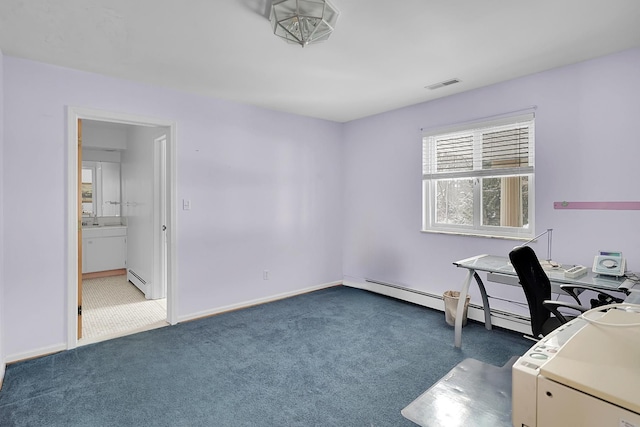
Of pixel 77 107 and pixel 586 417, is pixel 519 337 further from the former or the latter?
pixel 77 107

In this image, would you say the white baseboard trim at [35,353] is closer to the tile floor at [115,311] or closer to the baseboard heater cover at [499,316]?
the tile floor at [115,311]

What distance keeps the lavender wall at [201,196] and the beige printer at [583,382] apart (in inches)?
137

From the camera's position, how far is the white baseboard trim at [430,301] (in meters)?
3.29

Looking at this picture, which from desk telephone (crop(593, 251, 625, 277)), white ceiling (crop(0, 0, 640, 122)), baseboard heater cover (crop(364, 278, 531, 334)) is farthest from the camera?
baseboard heater cover (crop(364, 278, 531, 334))

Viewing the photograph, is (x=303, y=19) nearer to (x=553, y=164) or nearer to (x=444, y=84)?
(x=444, y=84)

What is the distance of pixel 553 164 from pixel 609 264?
3.27 feet

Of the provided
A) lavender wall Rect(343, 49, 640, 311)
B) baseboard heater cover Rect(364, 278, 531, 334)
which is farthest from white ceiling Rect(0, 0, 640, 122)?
baseboard heater cover Rect(364, 278, 531, 334)

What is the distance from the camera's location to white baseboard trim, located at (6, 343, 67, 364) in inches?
109

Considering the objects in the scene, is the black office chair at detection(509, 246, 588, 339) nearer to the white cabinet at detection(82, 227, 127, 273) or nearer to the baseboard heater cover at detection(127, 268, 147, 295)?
the baseboard heater cover at detection(127, 268, 147, 295)

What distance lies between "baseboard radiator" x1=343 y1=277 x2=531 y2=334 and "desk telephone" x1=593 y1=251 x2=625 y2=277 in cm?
89

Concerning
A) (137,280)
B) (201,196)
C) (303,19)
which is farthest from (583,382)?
(137,280)

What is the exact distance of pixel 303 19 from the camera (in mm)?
2055

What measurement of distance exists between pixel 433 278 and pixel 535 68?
2369 millimetres

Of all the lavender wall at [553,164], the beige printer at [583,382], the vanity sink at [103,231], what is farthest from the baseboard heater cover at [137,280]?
the beige printer at [583,382]
